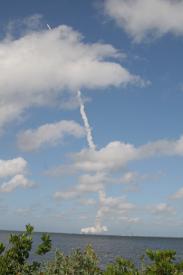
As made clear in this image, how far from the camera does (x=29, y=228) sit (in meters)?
27.6

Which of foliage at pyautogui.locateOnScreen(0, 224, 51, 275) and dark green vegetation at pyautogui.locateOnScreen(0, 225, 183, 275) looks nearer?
foliage at pyautogui.locateOnScreen(0, 224, 51, 275)

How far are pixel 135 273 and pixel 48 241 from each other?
953cm

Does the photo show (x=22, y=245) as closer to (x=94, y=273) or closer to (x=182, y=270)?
(x=94, y=273)

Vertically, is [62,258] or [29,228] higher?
[29,228]

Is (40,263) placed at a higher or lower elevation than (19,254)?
lower

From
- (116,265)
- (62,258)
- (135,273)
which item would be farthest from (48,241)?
(135,273)

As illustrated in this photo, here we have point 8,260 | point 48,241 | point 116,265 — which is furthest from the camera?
point 48,241

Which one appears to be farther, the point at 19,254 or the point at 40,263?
the point at 40,263

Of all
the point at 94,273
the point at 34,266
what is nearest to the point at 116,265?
the point at 94,273

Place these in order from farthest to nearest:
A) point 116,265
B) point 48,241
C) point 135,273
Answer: point 48,241, point 116,265, point 135,273

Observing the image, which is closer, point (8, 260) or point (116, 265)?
point (116, 265)

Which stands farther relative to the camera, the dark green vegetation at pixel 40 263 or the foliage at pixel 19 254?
the dark green vegetation at pixel 40 263

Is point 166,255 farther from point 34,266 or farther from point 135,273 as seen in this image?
point 34,266

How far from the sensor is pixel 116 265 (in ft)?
72.5
